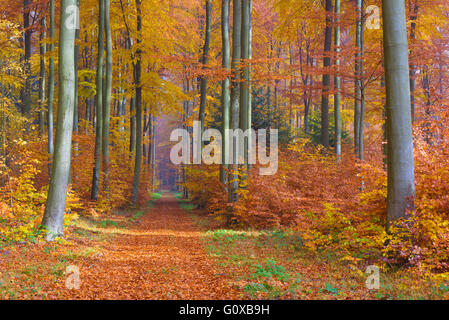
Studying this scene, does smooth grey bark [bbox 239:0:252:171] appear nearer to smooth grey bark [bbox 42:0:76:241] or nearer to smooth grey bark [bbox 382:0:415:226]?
smooth grey bark [bbox 42:0:76:241]

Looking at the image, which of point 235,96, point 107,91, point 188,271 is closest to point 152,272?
point 188,271

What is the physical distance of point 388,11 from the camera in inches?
241

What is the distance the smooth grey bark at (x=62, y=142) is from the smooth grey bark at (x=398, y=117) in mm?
7023

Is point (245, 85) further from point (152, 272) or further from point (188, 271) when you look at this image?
point (152, 272)

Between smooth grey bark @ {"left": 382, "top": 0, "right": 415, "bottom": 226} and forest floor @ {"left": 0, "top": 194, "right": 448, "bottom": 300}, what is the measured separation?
50.2 inches

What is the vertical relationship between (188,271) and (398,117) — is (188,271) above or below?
below

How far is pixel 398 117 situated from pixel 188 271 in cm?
454

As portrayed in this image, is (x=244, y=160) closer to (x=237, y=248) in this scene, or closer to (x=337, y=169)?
(x=337, y=169)

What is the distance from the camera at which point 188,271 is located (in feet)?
21.8

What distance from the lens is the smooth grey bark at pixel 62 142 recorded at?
28.9 ft

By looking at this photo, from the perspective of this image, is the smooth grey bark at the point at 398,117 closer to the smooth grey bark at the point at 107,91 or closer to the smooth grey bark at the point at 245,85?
Answer: the smooth grey bark at the point at 245,85

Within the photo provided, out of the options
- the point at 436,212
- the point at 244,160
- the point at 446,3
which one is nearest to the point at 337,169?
the point at 244,160
